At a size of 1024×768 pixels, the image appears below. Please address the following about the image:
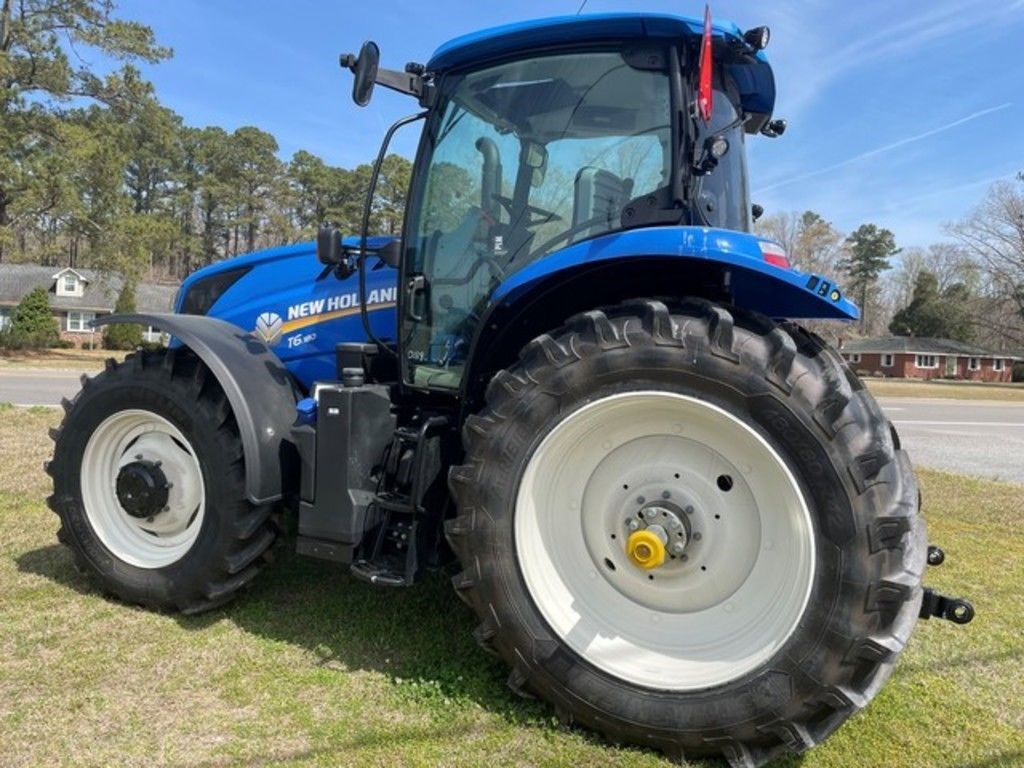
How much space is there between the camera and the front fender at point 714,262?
264cm

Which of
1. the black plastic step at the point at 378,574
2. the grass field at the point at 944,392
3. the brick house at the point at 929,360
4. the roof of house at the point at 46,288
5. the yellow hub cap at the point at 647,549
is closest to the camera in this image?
the yellow hub cap at the point at 647,549

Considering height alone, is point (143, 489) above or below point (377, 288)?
below

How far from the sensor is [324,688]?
3.02 metres

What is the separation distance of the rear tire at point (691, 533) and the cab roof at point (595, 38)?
1.08 m

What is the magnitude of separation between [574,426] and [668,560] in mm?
590

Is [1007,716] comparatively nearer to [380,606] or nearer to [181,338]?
[380,606]

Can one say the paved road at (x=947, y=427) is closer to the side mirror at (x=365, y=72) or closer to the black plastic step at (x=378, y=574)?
the black plastic step at (x=378, y=574)

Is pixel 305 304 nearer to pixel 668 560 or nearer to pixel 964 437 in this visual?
pixel 668 560

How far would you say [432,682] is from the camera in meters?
3.02

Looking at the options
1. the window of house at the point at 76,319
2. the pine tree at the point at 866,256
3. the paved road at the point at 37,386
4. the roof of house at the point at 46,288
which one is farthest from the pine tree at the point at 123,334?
the pine tree at the point at 866,256

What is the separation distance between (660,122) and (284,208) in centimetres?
5779

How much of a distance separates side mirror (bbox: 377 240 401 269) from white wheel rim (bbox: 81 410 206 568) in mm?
1269

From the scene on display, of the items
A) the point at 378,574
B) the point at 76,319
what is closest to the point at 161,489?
the point at 378,574

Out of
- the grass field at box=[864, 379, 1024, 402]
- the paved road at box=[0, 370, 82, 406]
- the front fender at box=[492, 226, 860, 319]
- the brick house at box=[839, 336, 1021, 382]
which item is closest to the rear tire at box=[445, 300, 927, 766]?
the front fender at box=[492, 226, 860, 319]
